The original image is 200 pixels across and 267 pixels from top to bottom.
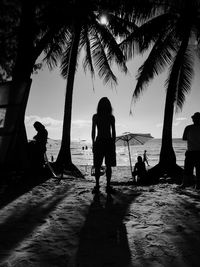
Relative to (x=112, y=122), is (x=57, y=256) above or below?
below

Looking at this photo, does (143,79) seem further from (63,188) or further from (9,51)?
(63,188)

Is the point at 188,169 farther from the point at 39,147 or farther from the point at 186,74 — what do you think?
the point at 186,74

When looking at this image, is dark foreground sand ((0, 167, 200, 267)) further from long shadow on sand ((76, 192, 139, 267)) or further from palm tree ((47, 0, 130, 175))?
palm tree ((47, 0, 130, 175))

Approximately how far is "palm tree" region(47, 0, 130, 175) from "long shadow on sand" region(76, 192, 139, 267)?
7.47 metres

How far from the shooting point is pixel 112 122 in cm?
507

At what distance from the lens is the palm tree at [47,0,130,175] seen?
11745mm

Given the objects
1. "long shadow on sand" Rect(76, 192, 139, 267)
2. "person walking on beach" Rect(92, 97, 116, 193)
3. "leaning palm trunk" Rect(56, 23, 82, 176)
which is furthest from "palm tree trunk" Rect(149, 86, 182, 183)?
"long shadow on sand" Rect(76, 192, 139, 267)

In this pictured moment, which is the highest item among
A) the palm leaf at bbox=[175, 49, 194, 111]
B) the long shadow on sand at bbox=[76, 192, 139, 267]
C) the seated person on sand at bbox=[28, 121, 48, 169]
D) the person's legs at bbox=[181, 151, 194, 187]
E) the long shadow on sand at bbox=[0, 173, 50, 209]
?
the palm leaf at bbox=[175, 49, 194, 111]

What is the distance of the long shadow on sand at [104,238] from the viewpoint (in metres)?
2.27

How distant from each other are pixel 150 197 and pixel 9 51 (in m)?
9.11

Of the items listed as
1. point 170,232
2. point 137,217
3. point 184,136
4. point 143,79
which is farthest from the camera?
point 143,79

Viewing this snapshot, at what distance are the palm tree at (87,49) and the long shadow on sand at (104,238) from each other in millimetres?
7468

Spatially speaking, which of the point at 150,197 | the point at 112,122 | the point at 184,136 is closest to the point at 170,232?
the point at 150,197

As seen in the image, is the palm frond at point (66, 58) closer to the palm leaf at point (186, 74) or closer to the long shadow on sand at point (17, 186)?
the palm leaf at point (186, 74)
